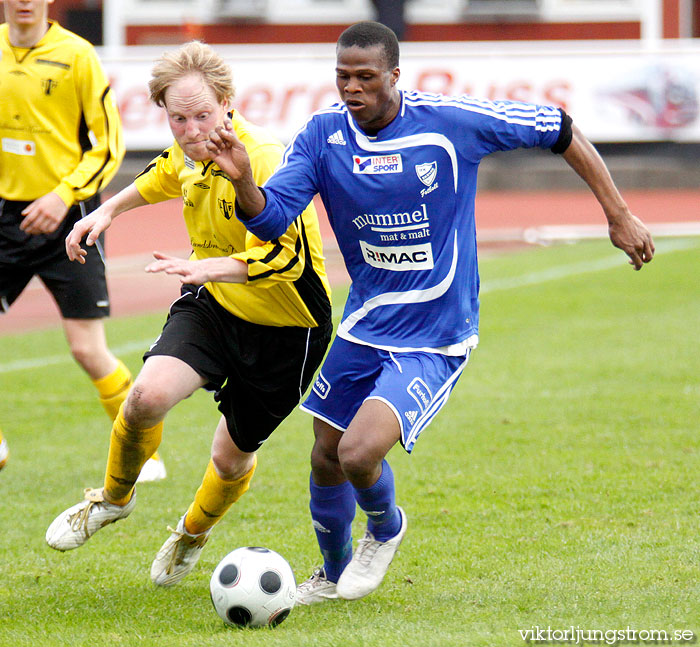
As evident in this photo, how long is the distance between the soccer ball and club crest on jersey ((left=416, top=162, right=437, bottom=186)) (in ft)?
5.03

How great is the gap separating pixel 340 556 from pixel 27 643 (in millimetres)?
1281

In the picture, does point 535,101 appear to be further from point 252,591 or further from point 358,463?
point 252,591

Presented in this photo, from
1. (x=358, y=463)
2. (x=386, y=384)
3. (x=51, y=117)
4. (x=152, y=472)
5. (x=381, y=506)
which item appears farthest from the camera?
(x=152, y=472)

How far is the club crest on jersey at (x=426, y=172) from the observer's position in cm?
430

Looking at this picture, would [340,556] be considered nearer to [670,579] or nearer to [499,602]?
[499,602]

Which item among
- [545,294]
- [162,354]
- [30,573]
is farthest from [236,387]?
[545,294]

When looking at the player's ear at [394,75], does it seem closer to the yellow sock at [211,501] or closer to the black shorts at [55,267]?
the yellow sock at [211,501]

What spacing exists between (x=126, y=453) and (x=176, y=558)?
0.55m

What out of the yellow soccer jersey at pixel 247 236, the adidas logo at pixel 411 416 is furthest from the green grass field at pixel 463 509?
the yellow soccer jersey at pixel 247 236

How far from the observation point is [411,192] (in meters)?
4.30

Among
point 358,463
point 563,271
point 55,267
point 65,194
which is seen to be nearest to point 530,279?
point 563,271

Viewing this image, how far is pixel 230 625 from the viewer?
13.8 ft

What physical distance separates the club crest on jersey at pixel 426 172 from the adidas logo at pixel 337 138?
0.30 meters

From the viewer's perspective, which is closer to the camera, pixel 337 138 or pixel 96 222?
pixel 337 138
